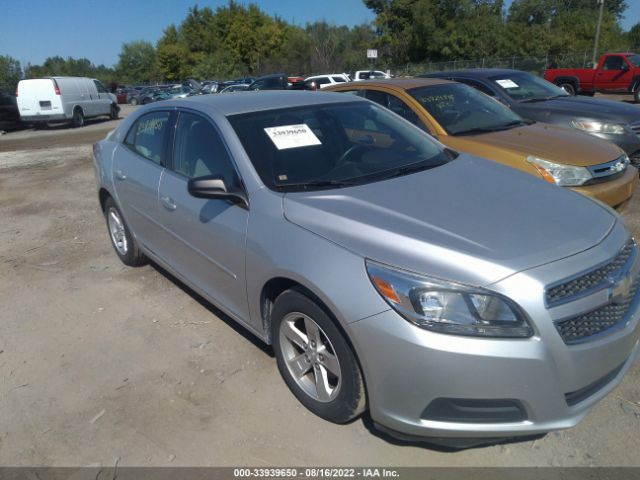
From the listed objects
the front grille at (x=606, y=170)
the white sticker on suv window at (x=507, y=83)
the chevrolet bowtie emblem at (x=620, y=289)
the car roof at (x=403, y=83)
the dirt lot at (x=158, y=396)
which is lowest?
the dirt lot at (x=158, y=396)

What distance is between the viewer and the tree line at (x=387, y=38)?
150 feet

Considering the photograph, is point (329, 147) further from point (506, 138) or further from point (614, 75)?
point (614, 75)

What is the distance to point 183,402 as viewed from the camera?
9.66 ft

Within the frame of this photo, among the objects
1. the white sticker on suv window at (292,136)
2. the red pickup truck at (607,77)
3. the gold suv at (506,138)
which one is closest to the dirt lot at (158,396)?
the white sticker on suv window at (292,136)

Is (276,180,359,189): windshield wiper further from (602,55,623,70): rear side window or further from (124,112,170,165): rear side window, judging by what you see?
(602,55,623,70): rear side window

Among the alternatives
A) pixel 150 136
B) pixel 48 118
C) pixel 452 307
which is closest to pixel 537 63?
pixel 48 118

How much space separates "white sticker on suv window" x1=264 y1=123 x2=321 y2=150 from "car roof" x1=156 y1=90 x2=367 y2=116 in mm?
261

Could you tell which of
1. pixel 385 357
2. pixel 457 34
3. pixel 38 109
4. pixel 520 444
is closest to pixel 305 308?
pixel 385 357

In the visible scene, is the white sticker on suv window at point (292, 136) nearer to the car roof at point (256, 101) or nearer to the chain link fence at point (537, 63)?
the car roof at point (256, 101)

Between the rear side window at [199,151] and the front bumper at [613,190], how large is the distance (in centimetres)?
313

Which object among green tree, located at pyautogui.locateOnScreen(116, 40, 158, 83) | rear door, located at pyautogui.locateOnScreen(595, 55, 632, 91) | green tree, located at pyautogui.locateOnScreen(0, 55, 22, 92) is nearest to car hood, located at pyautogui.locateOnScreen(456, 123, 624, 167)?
rear door, located at pyautogui.locateOnScreen(595, 55, 632, 91)

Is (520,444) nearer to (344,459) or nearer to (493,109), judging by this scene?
(344,459)

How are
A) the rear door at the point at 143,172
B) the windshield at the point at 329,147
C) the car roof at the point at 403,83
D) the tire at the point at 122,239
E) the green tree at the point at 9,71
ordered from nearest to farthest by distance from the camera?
the windshield at the point at 329,147, the rear door at the point at 143,172, the tire at the point at 122,239, the car roof at the point at 403,83, the green tree at the point at 9,71

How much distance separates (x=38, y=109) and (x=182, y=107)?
60.1ft
